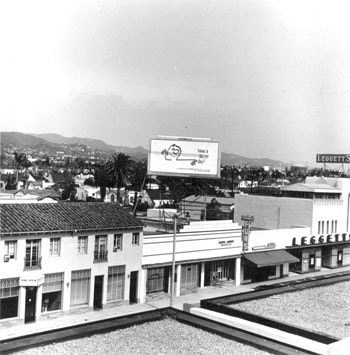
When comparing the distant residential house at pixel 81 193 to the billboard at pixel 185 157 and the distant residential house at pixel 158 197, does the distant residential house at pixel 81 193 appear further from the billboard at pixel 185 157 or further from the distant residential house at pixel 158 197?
the billboard at pixel 185 157

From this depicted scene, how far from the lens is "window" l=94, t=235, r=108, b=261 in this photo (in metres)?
30.2

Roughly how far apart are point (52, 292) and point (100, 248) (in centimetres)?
398

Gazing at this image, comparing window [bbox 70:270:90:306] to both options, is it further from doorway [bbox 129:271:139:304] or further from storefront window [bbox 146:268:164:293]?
storefront window [bbox 146:268:164:293]

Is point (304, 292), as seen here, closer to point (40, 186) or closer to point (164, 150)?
point (164, 150)

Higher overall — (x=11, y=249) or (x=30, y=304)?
(x=11, y=249)

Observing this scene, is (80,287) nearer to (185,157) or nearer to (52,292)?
(52,292)

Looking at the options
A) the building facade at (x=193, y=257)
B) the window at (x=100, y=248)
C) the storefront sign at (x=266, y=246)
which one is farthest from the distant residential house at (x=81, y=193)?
the window at (x=100, y=248)

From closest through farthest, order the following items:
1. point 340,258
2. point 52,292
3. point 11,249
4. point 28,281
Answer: point 11,249 < point 28,281 < point 52,292 < point 340,258

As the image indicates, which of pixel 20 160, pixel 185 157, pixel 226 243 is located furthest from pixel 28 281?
pixel 20 160

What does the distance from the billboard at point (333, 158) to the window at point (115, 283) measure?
42.5 metres

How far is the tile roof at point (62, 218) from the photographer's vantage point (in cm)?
2694

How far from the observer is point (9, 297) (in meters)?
26.2

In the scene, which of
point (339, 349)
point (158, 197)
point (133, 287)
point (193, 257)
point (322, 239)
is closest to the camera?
point (339, 349)

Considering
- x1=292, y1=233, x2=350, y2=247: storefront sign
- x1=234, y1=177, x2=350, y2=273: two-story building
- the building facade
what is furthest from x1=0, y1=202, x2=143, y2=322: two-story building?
x1=292, y1=233, x2=350, y2=247: storefront sign
